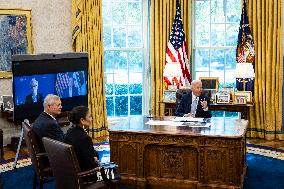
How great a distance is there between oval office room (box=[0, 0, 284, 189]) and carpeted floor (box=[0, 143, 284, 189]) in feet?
0.05

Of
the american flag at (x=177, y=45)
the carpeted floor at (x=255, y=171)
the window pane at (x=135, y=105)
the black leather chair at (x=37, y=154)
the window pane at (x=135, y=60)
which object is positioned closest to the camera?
the black leather chair at (x=37, y=154)

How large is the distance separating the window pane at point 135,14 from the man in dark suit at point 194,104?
2.95 m

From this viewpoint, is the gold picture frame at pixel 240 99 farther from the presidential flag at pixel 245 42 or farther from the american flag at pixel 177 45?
the american flag at pixel 177 45

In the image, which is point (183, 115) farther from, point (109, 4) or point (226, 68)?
point (109, 4)

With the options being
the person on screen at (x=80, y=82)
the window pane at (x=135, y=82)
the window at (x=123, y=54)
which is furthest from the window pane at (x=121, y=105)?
the person on screen at (x=80, y=82)

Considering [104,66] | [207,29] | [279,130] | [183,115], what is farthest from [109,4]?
[279,130]

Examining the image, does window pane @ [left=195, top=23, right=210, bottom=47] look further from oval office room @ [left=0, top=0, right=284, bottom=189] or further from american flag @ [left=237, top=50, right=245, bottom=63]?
american flag @ [left=237, top=50, right=245, bottom=63]

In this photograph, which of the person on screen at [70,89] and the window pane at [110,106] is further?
the window pane at [110,106]

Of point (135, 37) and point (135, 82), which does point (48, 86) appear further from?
point (135, 37)

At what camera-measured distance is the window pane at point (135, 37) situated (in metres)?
9.38

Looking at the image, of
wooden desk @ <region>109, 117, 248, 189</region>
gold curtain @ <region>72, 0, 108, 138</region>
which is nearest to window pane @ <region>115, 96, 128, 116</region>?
gold curtain @ <region>72, 0, 108, 138</region>

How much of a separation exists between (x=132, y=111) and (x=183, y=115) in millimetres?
2972

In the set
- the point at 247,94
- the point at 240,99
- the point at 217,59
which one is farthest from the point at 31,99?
the point at 217,59

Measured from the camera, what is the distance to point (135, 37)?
9422mm
